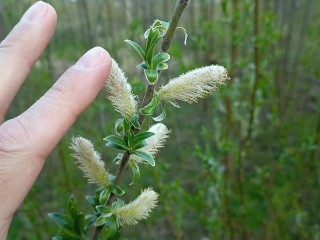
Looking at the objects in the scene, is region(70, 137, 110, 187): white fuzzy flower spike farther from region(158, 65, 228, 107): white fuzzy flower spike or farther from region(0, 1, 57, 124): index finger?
region(0, 1, 57, 124): index finger

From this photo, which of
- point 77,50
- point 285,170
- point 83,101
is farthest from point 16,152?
point 285,170

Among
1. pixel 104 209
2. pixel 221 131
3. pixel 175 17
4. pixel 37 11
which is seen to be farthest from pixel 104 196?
pixel 221 131

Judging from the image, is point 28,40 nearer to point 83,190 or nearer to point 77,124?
point 83,190

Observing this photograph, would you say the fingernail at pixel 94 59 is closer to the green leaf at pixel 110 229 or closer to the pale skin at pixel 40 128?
the pale skin at pixel 40 128

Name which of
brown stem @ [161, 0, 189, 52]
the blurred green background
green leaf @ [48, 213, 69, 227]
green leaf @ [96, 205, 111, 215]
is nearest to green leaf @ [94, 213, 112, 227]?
green leaf @ [96, 205, 111, 215]

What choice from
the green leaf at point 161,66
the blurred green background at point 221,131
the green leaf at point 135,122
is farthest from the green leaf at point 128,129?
the blurred green background at point 221,131
